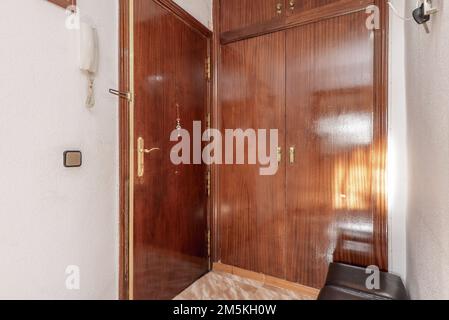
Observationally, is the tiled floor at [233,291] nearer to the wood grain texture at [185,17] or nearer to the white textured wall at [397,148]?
the white textured wall at [397,148]

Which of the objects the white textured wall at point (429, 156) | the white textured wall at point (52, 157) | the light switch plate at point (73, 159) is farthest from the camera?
the light switch plate at point (73, 159)

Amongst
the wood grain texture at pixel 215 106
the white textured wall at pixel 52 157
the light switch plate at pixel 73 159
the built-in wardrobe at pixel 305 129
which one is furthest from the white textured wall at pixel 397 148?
the light switch plate at pixel 73 159

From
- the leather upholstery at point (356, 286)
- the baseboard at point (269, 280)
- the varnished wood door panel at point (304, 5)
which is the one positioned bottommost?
the baseboard at point (269, 280)

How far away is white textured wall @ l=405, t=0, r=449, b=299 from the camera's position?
0.81m

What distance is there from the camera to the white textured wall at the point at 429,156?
2.65 feet

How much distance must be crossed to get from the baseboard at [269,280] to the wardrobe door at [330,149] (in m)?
0.05

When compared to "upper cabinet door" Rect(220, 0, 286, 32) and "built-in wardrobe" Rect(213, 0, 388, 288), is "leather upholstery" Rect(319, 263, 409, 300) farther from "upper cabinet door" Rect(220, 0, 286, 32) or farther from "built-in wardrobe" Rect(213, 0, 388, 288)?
"upper cabinet door" Rect(220, 0, 286, 32)

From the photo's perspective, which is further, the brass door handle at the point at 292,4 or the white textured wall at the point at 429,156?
the brass door handle at the point at 292,4

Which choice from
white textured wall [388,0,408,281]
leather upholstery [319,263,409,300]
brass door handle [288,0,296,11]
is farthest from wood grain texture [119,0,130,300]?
white textured wall [388,0,408,281]

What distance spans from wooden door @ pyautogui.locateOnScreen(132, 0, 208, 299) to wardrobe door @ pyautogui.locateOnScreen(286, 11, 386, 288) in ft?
2.46

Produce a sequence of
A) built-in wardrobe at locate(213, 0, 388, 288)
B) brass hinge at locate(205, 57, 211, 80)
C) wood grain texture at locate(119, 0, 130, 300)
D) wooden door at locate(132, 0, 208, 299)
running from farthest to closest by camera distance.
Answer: brass hinge at locate(205, 57, 211, 80) < built-in wardrobe at locate(213, 0, 388, 288) < wooden door at locate(132, 0, 208, 299) < wood grain texture at locate(119, 0, 130, 300)

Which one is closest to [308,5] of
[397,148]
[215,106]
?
[215,106]

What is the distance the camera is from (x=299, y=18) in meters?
1.90
